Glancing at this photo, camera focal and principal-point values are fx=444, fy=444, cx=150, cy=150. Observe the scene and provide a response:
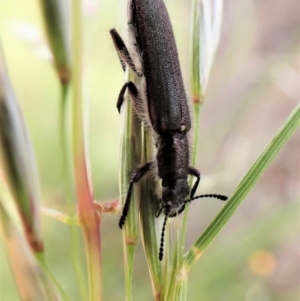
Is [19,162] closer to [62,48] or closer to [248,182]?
[62,48]

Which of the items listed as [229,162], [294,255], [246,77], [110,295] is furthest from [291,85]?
[110,295]

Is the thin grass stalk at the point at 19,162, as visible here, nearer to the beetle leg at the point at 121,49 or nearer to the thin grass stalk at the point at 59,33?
the thin grass stalk at the point at 59,33

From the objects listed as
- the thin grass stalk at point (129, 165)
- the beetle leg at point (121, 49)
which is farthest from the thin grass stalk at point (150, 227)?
the beetle leg at point (121, 49)

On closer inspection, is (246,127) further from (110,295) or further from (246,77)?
(110,295)

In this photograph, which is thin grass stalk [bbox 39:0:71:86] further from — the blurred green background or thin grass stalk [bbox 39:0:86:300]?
the blurred green background

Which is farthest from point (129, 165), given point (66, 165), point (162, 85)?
point (162, 85)

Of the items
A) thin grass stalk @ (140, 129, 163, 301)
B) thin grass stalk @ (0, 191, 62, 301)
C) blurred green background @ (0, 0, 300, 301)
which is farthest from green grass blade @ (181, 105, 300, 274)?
blurred green background @ (0, 0, 300, 301)
